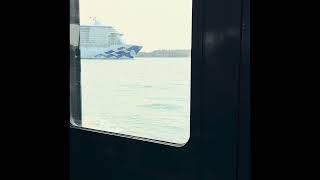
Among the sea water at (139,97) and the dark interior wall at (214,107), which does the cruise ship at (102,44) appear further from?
the dark interior wall at (214,107)

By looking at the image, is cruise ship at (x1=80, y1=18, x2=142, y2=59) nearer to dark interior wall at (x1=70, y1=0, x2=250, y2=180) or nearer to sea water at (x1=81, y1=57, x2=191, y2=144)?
sea water at (x1=81, y1=57, x2=191, y2=144)

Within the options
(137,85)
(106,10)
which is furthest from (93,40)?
(137,85)

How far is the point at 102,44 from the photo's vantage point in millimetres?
1915

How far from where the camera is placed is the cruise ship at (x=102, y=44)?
1.80m

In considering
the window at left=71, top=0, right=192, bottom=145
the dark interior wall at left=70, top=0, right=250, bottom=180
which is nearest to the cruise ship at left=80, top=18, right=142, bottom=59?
the window at left=71, top=0, right=192, bottom=145

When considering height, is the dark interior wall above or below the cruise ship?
below

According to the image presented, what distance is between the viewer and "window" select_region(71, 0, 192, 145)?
1604mm

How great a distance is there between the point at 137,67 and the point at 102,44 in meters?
0.25

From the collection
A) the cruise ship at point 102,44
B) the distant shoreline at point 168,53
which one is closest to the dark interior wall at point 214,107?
the distant shoreline at point 168,53

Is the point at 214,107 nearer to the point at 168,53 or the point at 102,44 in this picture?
the point at 168,53

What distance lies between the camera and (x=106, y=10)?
6.16 feet

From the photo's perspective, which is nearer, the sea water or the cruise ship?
the sea water
